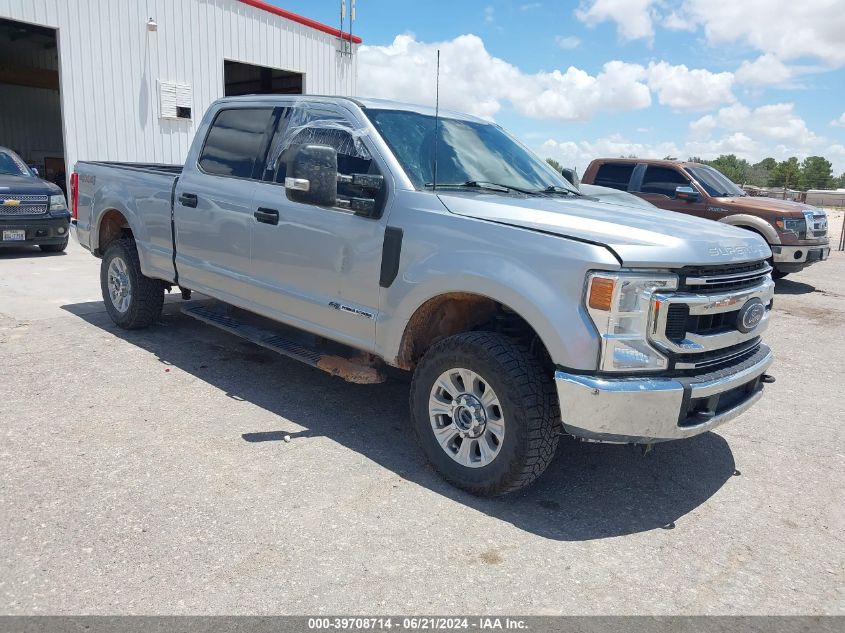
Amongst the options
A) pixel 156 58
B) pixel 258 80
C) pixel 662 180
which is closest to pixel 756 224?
pixel 662 180

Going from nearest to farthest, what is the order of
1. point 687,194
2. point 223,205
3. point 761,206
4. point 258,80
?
point 223,205 → point 761,206 → point 687,194 → point 258,80

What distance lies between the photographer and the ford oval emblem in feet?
11.5

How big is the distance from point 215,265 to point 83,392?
1278 millimetres

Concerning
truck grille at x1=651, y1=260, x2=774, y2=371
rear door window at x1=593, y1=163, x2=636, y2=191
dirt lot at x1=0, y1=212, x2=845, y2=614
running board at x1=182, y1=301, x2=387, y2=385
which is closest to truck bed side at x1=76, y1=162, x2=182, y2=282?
running board at x1=182, y1=301, x2=387, y2=385

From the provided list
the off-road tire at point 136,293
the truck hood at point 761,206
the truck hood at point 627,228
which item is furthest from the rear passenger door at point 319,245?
the truck hood at point 761,206

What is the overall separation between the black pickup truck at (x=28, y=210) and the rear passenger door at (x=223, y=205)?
6.26 meters

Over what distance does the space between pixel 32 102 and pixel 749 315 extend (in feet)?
97.0

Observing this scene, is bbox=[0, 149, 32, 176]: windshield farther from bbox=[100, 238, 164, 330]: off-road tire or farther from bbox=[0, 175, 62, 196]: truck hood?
bbox=[100, 238, 164, 330]: off-road tire

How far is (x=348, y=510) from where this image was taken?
3385mm

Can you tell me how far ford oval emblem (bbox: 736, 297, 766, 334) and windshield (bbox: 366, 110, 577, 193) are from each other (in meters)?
1.47

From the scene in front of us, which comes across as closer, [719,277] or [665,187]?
[719,277]

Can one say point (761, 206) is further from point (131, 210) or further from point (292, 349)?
point (131, 210)

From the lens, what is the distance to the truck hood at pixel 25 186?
10266 mm

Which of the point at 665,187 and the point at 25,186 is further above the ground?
the point at 665,187
